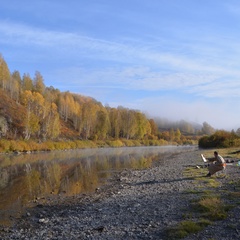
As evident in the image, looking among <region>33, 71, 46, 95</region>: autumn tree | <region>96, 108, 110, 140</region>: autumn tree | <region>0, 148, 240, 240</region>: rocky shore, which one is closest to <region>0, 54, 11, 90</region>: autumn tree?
<region>33, 71, 46, 95</region>: autumn tree

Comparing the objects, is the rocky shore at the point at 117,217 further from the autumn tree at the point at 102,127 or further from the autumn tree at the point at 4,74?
the autumn tree at the point at 4,74

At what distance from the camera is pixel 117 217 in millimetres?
14102

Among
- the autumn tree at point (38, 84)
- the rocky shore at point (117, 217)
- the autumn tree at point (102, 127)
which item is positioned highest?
the autumn tree at point (38, 84)

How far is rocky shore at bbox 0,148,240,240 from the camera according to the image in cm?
1134

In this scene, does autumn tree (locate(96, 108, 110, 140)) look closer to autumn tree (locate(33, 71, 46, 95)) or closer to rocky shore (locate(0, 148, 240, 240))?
autumn tree (locate(33, 71, 46, 95))

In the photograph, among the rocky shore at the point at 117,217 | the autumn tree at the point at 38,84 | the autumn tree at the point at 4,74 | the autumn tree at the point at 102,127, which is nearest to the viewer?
the rocky shore at the point at 117,217

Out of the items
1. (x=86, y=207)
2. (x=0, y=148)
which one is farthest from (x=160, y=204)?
(x=0, y=148)

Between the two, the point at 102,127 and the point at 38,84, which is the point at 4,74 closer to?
the point at 38,84

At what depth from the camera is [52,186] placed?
2594 cm

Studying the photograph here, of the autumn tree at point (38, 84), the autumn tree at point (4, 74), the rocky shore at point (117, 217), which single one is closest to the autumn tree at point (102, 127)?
the autumn tree at point (38, 84)

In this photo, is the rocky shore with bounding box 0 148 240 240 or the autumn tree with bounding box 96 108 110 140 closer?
the rocky shore with bounding box 0 148 240 240

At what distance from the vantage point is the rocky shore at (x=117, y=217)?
1134 cm

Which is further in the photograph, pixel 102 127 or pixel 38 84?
pixel 38 84

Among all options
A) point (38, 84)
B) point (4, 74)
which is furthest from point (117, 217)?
point (38, 84)
